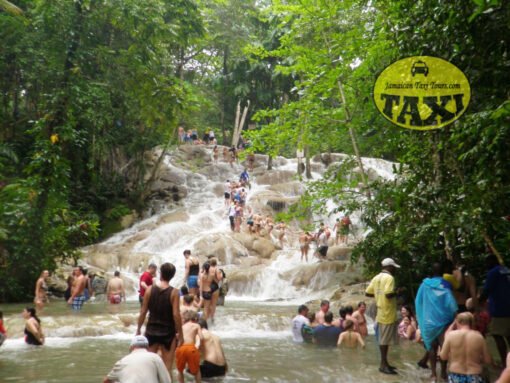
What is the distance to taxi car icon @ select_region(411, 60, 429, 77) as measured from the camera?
6233 mm

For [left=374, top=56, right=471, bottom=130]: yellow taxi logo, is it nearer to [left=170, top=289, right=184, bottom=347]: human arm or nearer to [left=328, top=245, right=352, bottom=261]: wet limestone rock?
[left=170, top=289, right=184, bottom=347]: human arm

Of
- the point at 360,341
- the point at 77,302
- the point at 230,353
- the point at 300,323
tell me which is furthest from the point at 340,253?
the point at 230,353

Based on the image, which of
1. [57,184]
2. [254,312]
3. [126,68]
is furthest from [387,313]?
[126,68]

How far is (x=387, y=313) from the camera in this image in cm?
764

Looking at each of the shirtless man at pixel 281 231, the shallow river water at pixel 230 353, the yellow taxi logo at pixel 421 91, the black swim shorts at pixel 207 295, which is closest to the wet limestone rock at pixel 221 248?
the shirtless man at pixel 281 231

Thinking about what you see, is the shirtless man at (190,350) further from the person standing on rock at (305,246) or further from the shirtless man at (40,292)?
the person standing on rock at (305,246)

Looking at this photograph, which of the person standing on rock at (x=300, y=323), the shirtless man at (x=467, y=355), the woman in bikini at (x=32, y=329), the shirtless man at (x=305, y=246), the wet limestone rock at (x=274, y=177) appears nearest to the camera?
the shirtless man at (x=467, y=355)

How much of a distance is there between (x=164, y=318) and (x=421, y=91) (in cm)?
404

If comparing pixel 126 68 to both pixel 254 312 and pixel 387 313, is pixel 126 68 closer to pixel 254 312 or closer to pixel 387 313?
pixel 254 312

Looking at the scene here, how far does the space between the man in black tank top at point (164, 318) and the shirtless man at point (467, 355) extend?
304 cm

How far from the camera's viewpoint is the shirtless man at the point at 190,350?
6.80 m

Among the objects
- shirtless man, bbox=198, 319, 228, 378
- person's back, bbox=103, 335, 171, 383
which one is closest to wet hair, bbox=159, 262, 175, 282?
person's back, bbox=103, 335, 171, 383

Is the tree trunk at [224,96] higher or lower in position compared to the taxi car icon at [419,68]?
higher

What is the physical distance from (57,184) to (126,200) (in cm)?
1319
